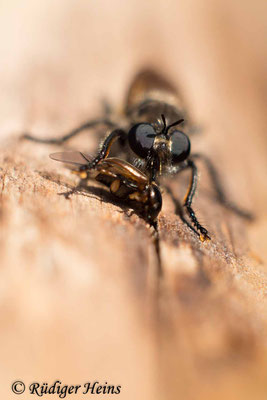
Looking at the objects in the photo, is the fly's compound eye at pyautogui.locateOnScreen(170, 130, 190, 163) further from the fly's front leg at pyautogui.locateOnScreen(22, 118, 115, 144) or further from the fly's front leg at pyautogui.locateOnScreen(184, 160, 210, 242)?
the fly's front leg at pyautogui.locateOnScreen(22, 118, 115, 144)

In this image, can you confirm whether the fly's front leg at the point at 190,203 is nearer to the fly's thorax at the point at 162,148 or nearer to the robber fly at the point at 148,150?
the robber fly at the point at 148,150

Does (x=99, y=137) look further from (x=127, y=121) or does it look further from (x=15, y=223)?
(x=15, y=223)

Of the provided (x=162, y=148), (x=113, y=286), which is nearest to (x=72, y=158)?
(x=162, y=148)

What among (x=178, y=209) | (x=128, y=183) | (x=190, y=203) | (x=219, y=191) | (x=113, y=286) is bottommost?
(x=113, y=286)

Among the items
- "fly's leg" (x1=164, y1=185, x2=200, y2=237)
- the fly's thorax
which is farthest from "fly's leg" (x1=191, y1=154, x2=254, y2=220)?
the fly's thorax

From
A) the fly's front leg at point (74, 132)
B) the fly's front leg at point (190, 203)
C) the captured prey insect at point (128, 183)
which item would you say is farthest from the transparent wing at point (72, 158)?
the fly's front leg at point (190, 203)

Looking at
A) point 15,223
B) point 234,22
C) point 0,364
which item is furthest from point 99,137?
point 234,22

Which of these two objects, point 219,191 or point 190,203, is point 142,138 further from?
point 219,191
